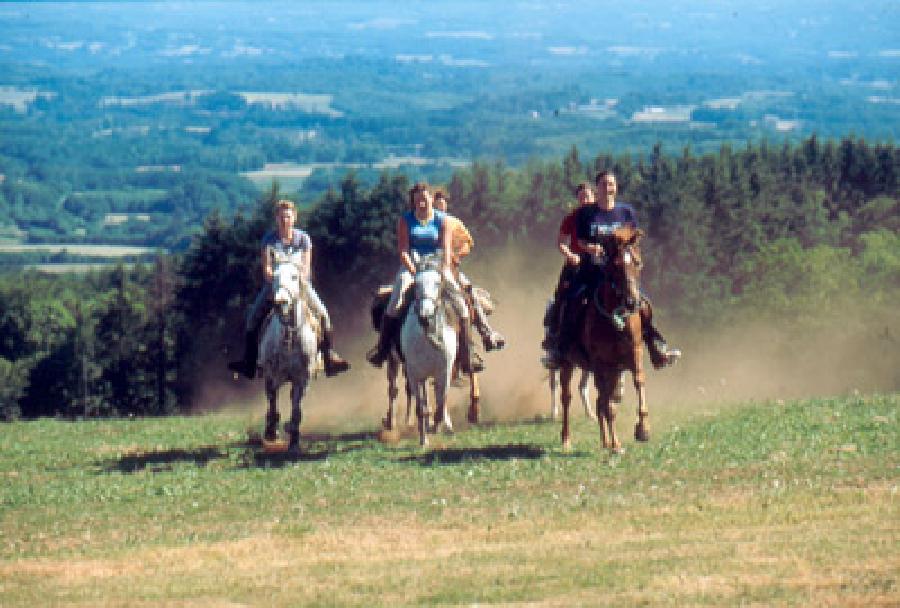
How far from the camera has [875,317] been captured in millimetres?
66438

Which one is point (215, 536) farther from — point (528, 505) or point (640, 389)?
point (640, 389)

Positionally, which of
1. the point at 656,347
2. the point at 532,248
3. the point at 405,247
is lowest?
the point at 532,248

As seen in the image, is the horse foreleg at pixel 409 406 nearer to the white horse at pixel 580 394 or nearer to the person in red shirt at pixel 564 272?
the white horse at pixel 580 394

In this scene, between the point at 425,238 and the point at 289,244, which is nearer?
the point at 289,244

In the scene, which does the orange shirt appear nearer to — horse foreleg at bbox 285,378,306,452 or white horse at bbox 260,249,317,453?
white horse at bbox 260,249,317,453

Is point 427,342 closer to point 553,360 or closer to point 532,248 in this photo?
point 553,360

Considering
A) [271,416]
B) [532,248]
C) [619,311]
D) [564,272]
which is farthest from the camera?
[532,248]

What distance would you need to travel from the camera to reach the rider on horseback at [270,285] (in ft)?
80.8

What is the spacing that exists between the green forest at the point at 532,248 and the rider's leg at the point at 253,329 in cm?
4598

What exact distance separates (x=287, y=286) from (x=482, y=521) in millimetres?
7144

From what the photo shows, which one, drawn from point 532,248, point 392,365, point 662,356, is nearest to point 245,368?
point 392,365

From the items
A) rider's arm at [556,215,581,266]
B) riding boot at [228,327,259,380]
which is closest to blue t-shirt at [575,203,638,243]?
rider's arm at [556,215,581,266]

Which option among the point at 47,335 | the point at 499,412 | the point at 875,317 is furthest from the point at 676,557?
the point at 47,335

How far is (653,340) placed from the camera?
917 inches
